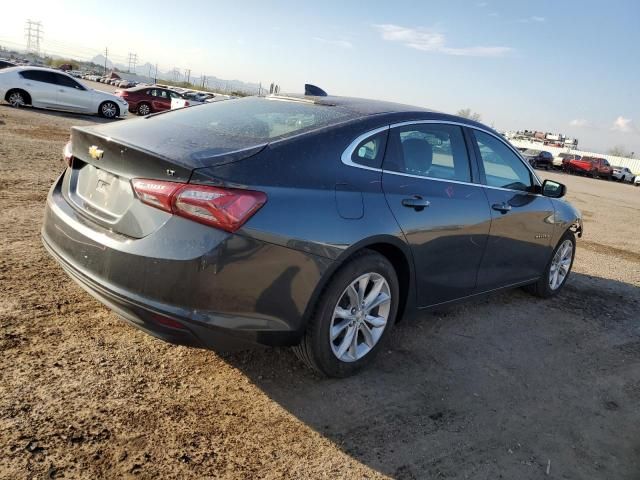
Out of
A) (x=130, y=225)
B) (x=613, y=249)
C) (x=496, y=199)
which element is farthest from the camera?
(x=613, y=249)

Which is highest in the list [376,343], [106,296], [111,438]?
[106,296]

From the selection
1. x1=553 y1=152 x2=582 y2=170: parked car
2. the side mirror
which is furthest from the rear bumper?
x1=553 y1=152 x2=582 y2=170: parked car

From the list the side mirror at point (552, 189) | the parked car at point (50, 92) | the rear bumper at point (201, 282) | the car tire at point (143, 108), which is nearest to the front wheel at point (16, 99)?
the parked car at point (50, 92)

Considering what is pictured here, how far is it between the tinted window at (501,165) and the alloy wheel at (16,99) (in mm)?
18563

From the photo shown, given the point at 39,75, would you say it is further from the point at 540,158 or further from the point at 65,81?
the point at 540,158

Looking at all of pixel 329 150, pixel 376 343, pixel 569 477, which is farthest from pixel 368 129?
pixel 569 477

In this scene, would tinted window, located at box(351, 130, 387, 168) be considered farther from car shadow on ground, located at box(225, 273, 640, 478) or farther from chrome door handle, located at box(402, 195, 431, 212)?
car shadow on ground, located at box(225, 273, 640, 478)

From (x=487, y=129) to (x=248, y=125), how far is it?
85.9 inches

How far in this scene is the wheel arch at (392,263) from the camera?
9.37ft

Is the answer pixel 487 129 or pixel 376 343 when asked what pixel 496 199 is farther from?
pixel 376 343

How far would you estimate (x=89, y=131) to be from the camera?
10.1ft

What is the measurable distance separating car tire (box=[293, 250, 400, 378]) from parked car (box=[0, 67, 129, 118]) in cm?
1885

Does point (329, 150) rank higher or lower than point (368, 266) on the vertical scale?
higher

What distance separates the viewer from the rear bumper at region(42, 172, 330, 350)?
8.21ft
